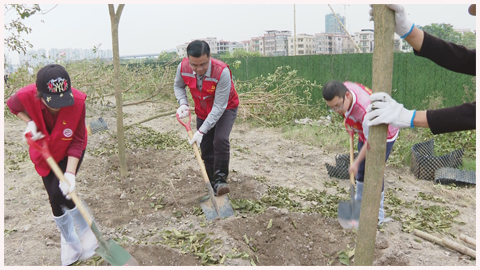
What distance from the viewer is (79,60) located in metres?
8.99

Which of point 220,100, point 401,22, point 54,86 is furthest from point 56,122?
point 401,22

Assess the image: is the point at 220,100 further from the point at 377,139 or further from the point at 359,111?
the point at 377,139

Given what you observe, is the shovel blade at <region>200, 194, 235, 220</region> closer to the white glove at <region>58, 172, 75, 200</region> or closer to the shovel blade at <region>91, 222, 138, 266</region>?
the shovel blade at <region>91, 222, 138, 266</region>

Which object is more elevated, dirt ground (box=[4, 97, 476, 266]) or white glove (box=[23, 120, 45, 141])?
white glove (box=[23, 120, 45, 141])

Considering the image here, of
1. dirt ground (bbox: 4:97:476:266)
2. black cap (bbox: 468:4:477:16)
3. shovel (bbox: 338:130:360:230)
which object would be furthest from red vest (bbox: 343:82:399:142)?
black cap (bbox: 468:4:477:16)

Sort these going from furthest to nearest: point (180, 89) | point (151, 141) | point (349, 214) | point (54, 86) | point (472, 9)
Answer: point (151, 141) → point (180, 89) → point (349, 214) → point (54, 86) → point (472, 9)

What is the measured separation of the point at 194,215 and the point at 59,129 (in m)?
1.54

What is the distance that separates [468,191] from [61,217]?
13.8 feet

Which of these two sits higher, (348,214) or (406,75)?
(406,75)

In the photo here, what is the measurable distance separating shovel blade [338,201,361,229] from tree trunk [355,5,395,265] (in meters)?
1.27

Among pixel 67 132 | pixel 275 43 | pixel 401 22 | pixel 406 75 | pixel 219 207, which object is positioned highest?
pixel 275 43

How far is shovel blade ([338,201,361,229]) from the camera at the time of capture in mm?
3240

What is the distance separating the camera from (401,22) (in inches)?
74.7

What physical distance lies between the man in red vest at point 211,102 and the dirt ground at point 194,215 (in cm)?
43
